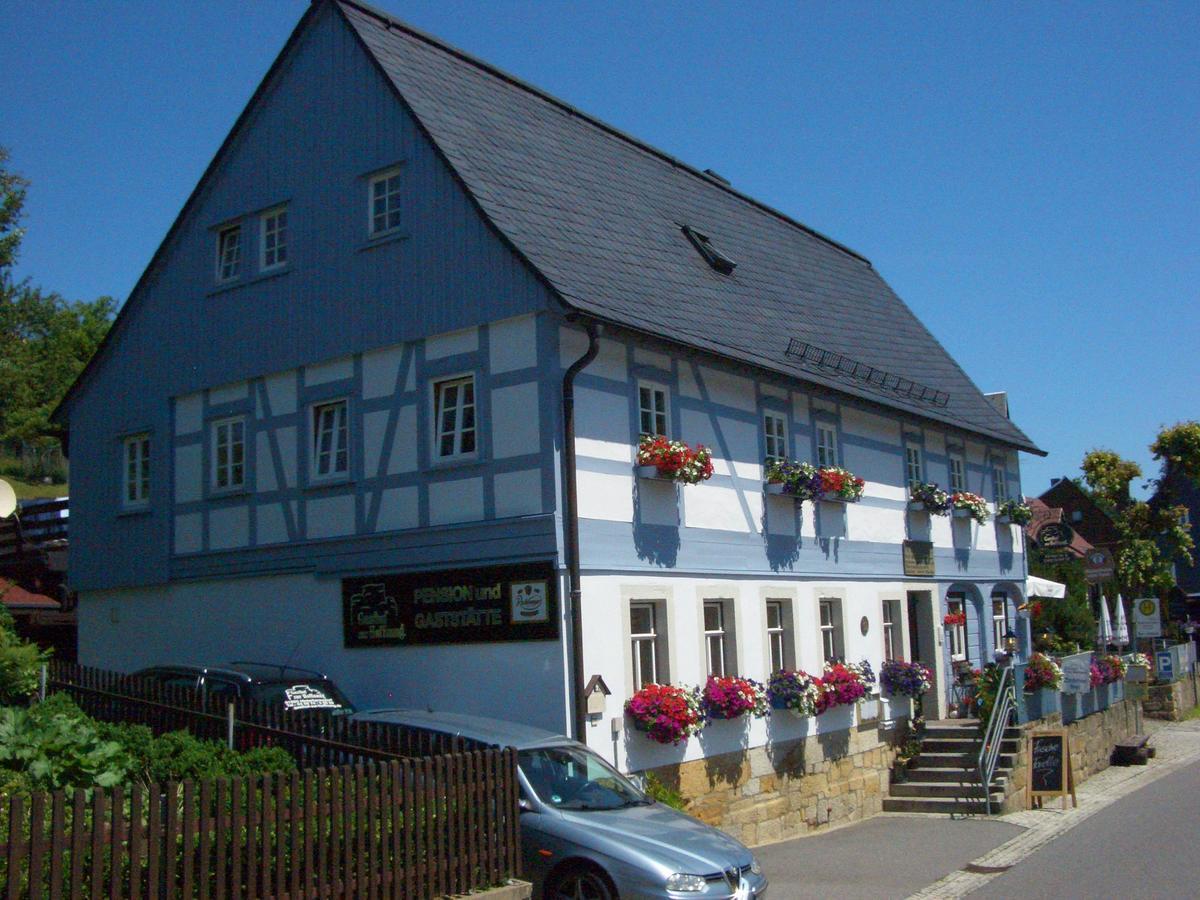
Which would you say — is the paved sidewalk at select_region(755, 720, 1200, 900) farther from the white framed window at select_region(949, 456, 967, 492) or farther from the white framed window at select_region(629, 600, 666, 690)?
the white framed window at select_region(949, 456, 967, 492)

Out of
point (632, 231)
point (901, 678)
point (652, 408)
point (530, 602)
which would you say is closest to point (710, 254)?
point (632, 231)

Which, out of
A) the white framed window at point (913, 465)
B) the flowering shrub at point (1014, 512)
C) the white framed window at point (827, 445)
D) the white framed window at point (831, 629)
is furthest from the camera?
the flowering shrub at point (1014, 512)

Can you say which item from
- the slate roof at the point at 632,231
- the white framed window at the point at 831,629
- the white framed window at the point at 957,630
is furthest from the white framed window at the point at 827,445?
the white framed window at the point at 957,630

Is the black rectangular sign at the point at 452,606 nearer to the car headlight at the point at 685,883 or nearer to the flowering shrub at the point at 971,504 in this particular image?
the car headlight at the point at 685,883

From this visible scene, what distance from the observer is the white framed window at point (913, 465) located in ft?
73.2

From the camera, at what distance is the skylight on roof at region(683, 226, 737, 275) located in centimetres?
2008

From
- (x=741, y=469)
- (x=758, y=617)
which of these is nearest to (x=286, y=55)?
(x=741, y=469)

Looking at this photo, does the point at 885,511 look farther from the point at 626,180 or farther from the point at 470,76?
the point at 470,76

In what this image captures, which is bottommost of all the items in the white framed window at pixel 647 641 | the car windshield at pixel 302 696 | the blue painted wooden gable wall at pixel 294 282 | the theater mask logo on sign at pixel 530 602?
the car windshield at pixel 302 696

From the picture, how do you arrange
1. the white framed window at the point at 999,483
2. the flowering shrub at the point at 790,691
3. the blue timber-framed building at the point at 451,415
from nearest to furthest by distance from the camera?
the blue timber-framed building at the point at 451,415 → the flowering shrub at the point at 790,691 → the white framed window at the point at 999,483

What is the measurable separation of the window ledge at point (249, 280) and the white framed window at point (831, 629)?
29.3 ft

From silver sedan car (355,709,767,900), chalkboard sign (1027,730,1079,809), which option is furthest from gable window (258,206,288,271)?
chalkboard sign (1027,730,1079,809)

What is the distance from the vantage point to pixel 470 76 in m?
18.7

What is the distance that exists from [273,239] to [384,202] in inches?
86.2
